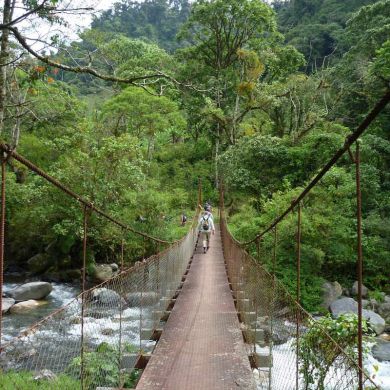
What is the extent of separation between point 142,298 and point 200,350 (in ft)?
1.64

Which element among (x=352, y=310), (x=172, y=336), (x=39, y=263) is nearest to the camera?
(x=172, y=336)

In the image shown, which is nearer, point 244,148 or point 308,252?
point 308,252

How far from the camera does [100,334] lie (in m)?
2.86

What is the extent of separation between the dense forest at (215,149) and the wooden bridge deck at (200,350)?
73.9 inches

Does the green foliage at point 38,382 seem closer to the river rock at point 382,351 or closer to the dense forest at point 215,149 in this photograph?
the dense forest at point 215,149

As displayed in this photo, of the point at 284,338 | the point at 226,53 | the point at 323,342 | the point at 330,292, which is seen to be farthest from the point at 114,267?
the point at 226,53

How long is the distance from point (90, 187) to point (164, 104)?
5030 millimetres

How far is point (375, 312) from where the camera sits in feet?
22.7

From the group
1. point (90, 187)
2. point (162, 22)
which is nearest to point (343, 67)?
point (90, 187)

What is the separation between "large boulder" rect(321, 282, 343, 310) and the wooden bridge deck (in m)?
3.08

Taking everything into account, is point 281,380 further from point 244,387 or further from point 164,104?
point 164,104

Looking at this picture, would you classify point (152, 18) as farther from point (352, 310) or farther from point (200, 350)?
point (200, 350)

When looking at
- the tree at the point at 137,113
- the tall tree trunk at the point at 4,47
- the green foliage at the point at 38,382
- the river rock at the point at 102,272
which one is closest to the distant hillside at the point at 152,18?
the tree at the point at 137,113

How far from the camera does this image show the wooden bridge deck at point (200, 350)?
2.25 m
